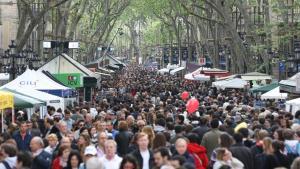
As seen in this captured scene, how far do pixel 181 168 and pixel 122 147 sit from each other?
524cm

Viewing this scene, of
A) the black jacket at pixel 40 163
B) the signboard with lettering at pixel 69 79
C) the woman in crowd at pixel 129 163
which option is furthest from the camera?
the signboard with lettering at pixel 69 79

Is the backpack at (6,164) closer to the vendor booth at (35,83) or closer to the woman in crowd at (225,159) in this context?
the woman in crowd at (225,159)

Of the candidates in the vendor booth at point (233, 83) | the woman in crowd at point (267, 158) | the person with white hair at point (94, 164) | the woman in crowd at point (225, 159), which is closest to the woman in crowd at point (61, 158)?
the person with white hair at point (94, 164)

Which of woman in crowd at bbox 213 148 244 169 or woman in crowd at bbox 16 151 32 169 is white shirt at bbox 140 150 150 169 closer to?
woman in crowd at bbox 213 148 244 169

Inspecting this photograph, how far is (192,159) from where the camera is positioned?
10.5 meters

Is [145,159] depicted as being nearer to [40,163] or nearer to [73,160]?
[73,160]

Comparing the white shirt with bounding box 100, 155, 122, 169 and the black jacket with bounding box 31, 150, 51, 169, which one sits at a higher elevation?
the white shirt with bounding box 100, 155, 122, 169

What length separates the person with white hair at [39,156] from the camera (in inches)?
414

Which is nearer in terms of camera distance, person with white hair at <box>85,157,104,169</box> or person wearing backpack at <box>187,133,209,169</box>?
person with white hair at <box>85,157,104,169</box>

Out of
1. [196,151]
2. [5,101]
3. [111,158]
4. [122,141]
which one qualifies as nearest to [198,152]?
[196,151]

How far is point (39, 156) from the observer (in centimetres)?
1063

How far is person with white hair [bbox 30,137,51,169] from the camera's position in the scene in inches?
414

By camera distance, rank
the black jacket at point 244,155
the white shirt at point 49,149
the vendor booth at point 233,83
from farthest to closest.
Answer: the vendor booth at point 233,83 < the white shirt at point 49,149 < the black jacket at point 244,155

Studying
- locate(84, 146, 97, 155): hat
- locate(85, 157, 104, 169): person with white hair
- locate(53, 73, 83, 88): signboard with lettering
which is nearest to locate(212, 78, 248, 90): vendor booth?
locate(53, 73, 83, 88): signboard with lettering
